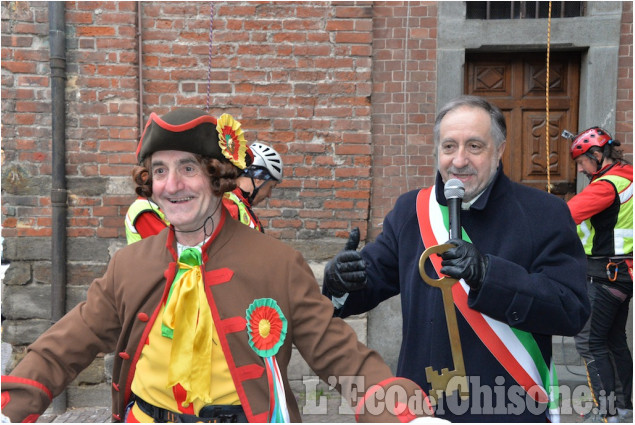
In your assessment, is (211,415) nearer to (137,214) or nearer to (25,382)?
(25,382)

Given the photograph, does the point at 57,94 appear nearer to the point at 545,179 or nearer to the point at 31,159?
the point at 31,159

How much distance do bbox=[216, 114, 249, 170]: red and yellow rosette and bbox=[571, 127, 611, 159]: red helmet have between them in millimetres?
3568

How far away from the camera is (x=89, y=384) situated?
17.8ft

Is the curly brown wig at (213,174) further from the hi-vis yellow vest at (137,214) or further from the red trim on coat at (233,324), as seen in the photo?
the hi-vis yellow vest at (137,214)

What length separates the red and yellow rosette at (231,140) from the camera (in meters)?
2.25

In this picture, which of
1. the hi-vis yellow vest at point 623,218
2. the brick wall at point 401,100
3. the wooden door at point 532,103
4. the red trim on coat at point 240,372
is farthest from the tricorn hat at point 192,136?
the wooden door at point 532,103

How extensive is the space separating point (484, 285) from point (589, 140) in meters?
3.37

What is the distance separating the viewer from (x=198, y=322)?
2.10 m

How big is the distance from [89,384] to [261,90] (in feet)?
9.85

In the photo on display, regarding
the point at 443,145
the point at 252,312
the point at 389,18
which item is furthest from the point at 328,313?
the point at 389,18

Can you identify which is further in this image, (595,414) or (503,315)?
(595,414)

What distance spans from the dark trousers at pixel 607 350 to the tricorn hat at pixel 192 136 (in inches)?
148

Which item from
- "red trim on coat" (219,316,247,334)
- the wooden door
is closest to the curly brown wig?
"red trim on coat" (219,316,247,334)

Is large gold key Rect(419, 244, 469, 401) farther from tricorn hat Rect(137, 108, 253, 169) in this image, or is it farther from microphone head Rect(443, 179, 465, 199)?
tricorn hat Rect(137, 108, 253, 169)
